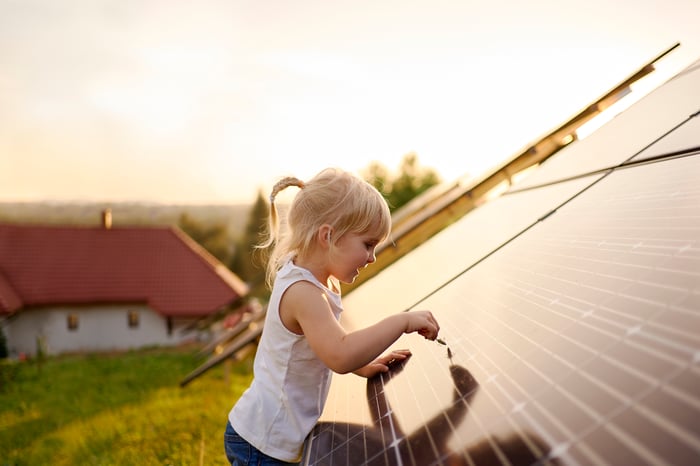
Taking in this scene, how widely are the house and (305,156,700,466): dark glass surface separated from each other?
95.9 feet

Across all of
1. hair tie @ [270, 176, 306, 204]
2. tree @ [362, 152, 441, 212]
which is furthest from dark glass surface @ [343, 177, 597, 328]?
tree @ [362, 152, 441, 212]

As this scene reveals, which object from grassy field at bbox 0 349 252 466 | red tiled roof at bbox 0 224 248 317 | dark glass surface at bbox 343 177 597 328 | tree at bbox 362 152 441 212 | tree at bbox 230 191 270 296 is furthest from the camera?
tree at bbox 230 191 270 296

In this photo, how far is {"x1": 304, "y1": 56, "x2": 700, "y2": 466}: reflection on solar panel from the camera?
2.93ft

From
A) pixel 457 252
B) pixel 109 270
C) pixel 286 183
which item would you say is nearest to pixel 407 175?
pixel 109 270

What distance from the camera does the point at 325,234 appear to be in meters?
2.24

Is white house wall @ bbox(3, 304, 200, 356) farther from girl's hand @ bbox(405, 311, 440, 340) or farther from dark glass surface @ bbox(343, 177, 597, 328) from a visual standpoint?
girl's hand @ bbox(405, 311, 440, 340)

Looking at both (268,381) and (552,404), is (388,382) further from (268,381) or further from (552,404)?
(552,404)

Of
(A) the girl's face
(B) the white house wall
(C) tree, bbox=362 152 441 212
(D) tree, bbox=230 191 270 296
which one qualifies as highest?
(A) the girl's face

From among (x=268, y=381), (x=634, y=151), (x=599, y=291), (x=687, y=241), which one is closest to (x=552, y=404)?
(x=599, y=291)

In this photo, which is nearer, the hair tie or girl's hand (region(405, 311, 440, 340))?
girl's hand (region(405, 311, 440, 340))

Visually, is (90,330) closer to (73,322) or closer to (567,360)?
(73,322)

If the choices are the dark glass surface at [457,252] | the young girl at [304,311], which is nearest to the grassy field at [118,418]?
the dark glass surface at [457,252]

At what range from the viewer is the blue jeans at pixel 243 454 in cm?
227

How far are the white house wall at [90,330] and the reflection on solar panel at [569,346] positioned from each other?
97.9 feet
